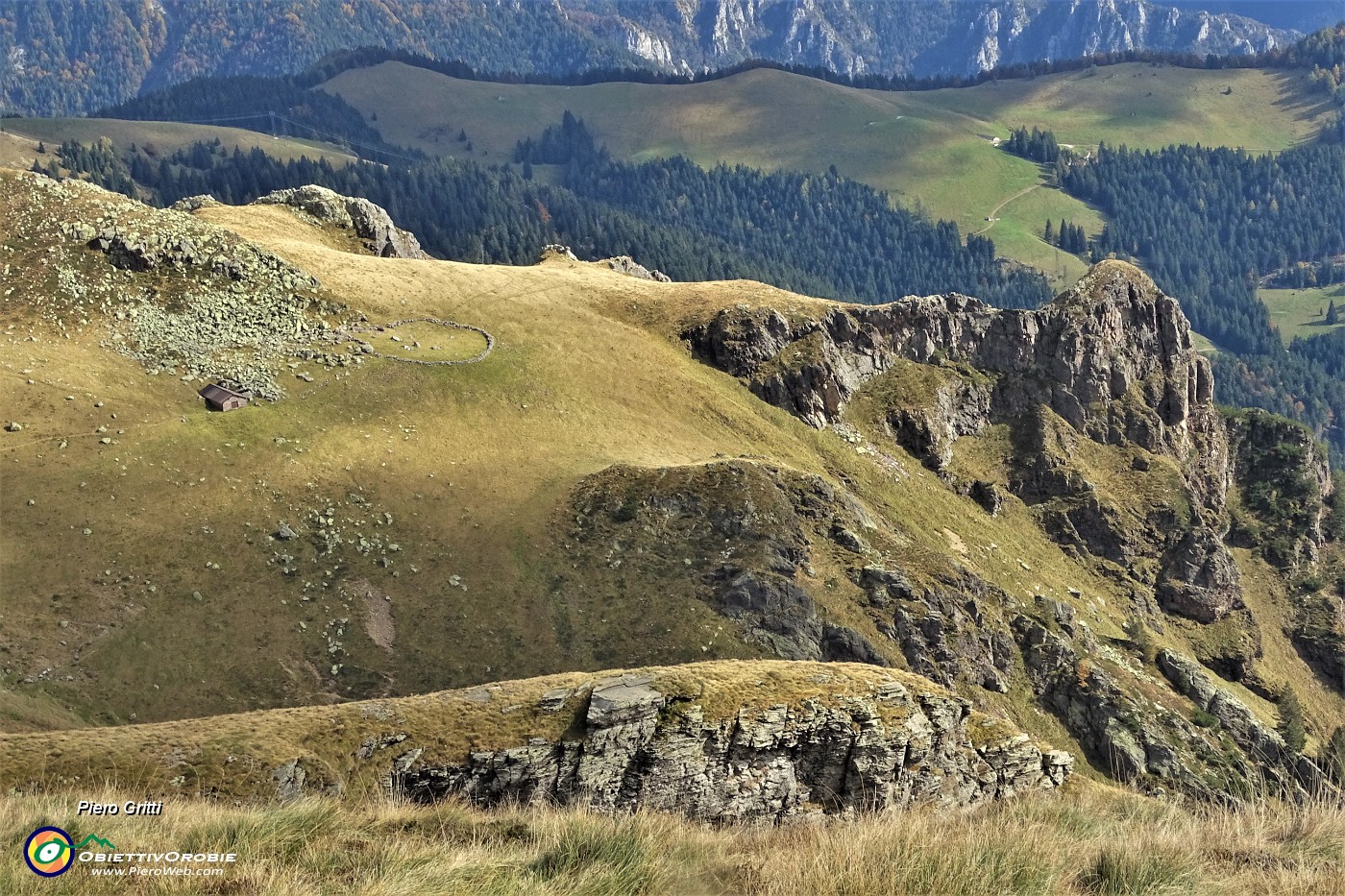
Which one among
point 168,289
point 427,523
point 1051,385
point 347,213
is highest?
point 347,213

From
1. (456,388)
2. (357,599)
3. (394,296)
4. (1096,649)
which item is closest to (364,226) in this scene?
(394,296)

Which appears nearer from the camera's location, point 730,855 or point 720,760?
point 730,855

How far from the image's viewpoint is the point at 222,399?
79312 millimetres

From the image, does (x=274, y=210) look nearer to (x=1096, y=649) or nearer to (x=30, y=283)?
(x=30, y=283)

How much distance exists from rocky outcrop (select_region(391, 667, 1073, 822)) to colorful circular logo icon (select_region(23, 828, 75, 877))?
66.0 ft

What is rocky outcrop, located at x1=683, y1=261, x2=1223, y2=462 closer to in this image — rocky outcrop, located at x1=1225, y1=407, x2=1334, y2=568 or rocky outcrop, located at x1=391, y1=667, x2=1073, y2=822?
rocky outcrop, located at x1=1225, y1=407, x2=1334, y2=568

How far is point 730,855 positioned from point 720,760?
21.8 m

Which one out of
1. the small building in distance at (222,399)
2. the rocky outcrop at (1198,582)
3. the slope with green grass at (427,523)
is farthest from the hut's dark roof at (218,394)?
the rocky outcrop at (1198,582)

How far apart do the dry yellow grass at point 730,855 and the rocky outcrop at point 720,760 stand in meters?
18.1

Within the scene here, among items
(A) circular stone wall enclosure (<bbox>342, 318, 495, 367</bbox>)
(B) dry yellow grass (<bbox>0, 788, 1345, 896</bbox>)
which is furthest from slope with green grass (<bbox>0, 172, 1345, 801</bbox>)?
(B) dry yellow grass (<bbox>0, 788, 1345, 896</bbox>)

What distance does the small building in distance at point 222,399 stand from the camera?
7919cm

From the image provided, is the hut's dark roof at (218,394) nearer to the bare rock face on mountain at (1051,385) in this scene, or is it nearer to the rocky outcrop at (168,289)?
the rocky outcrop at (168,289)

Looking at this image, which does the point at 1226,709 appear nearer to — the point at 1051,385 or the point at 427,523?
the point at 1051,385

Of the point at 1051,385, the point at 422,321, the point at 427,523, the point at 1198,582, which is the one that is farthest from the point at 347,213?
the point at 1198,582
